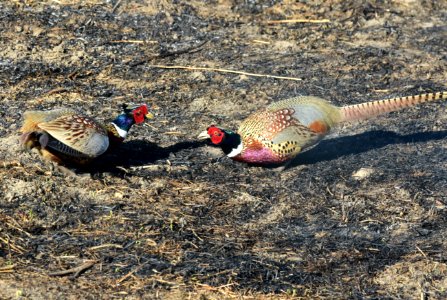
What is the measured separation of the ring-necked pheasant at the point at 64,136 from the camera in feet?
20.6

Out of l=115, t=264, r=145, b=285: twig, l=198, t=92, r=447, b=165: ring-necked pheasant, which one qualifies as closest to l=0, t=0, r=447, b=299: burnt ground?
l=115, t=264, r=145, b=285: twig

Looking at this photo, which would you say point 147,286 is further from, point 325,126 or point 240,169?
point 325,126

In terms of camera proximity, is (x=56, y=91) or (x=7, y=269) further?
(x=56, y=91)

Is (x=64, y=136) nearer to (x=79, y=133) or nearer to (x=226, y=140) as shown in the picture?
(x=79, y=133)

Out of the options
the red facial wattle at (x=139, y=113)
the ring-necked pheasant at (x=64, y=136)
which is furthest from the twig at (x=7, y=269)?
the red facial wattle at (x=139, y=113)

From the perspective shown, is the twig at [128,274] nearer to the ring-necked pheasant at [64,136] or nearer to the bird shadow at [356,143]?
the ring-necked pheasant at [64,136]

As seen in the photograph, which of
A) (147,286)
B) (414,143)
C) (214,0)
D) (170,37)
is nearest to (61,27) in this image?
(170,37)

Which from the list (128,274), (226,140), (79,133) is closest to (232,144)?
(226,140)

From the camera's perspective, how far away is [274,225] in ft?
20.1

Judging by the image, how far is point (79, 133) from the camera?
6438 mm

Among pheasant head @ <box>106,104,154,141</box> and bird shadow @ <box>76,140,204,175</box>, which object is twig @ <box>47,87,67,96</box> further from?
pheasant head @ <box>106,104,154,141</box>

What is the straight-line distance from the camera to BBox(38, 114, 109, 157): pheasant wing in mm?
6375

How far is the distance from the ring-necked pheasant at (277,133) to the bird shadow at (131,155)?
1.47ft

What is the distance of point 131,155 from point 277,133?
4.07 feet
